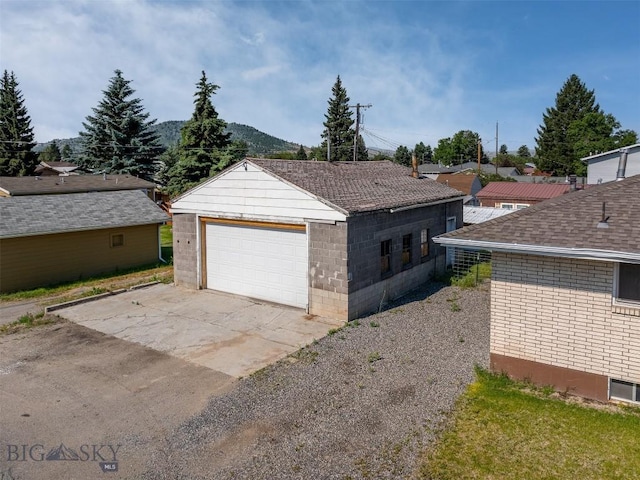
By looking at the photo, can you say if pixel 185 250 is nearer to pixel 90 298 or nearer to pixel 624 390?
pixel 90 298

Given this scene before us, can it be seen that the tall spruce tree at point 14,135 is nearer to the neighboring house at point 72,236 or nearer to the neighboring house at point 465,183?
the neighboring house at point 72,236

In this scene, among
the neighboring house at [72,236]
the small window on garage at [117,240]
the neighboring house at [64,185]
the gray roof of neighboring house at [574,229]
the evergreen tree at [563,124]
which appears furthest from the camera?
the evergreen tree at [563,124]

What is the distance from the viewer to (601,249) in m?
6.81

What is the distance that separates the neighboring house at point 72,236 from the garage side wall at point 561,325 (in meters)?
15.8

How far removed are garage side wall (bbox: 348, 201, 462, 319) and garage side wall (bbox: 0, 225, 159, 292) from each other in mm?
11946

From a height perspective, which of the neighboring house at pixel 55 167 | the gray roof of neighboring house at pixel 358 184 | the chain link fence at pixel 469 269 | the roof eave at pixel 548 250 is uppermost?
the neighboring house at pixel 55 167

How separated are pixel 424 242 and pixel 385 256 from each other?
123 inches

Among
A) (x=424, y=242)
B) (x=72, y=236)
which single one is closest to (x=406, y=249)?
(x=424, y=242)

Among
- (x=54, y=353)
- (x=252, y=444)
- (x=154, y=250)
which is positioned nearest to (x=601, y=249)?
(x=252, y=444)

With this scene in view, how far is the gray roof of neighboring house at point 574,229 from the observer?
693 centimetres

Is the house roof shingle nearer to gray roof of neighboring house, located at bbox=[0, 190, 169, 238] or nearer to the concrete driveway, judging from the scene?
gray roof of neighboring house, located at bbox=[0, 190, 169, 238]

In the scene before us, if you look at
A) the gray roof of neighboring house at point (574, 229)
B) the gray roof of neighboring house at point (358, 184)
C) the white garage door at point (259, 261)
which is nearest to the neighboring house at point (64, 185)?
the white garage door at point (259, 261)

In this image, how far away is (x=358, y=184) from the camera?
1553 centimetres

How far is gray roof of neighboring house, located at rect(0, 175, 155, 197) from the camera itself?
27706 mm
